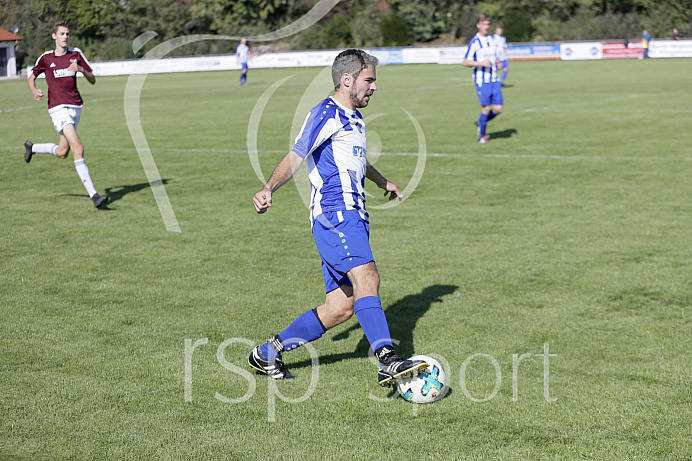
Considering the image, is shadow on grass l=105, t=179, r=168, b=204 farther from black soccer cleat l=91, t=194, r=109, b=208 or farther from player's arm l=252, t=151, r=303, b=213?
player's arm l=252, t=151, r=303, b=213

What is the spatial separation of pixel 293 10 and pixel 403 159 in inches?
2598

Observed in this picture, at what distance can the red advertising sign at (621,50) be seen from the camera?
56.1m

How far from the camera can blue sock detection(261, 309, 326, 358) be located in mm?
5402

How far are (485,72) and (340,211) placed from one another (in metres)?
13.4

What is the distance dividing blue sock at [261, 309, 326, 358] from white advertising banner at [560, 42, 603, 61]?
2174 inches

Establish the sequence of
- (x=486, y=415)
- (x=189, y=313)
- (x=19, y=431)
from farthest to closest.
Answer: (x=189, y=313), (x=486, y=415), (x=19, y=431)

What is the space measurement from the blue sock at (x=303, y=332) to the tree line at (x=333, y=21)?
58.2 m

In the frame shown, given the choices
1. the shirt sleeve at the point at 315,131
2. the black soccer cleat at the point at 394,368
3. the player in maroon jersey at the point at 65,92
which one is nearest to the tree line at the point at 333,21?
the player in maroon jersey at the point at 65,92

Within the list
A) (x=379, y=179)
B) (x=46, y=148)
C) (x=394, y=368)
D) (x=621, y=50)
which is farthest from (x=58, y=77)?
(x=621, y=50)

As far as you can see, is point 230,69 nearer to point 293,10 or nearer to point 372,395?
point 293,10

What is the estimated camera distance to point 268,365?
5.36 m

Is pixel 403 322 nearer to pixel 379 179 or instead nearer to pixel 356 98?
pixel 379 179

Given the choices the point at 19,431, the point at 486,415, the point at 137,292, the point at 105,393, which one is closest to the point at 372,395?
Result: the point at 486,415

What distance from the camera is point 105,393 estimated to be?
16.5 feet
